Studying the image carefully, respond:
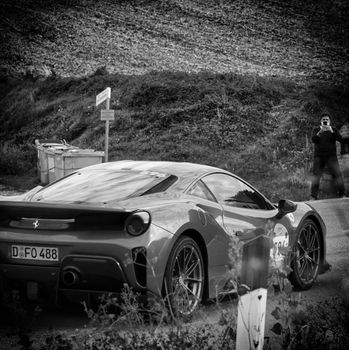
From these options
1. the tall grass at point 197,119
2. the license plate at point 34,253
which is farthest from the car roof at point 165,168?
the tall grass at point 197,119

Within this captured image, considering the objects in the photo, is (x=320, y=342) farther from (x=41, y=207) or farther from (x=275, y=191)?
(x=275, y=191)

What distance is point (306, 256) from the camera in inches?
270

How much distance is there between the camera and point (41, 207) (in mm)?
5355

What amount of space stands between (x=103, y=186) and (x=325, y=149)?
11.3m

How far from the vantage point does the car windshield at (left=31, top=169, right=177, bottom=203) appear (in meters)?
5.70

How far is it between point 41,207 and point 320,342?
2307mm

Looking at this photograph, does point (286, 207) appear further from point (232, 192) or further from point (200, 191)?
point (200, 191)

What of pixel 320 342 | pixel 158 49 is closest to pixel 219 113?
pixel 158 49

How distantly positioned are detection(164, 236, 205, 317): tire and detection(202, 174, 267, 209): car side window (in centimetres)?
84

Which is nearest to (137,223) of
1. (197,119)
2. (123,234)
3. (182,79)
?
(123,234)

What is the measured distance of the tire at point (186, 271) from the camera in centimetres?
520

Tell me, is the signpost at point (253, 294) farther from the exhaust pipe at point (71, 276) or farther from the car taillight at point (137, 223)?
the exhaust pipe at point (71, 276)

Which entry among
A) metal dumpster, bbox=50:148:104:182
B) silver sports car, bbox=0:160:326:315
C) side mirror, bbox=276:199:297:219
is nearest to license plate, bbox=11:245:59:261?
silver sports car, bbox=0:160:326:315

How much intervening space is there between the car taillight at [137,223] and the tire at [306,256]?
1.97 metres
